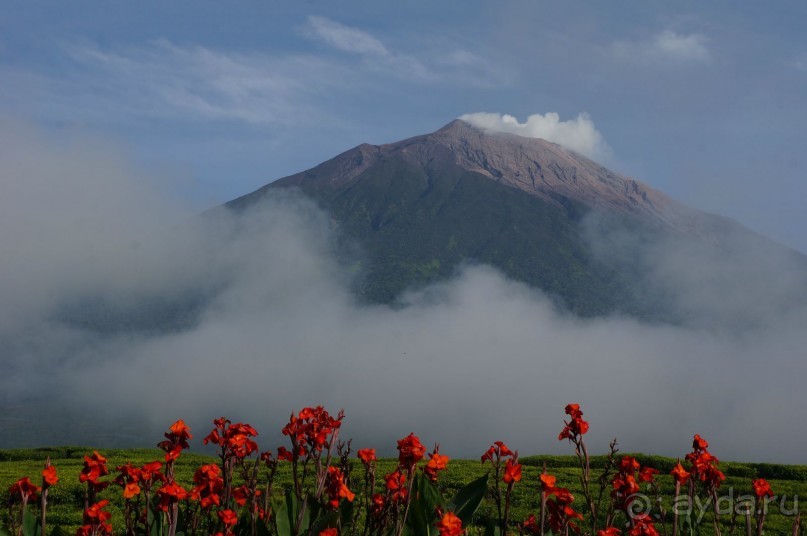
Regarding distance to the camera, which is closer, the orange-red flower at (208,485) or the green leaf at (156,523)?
the orange-red flower at (208,485)

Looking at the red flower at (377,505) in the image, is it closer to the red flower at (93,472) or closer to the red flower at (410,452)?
the red flower at (410,452)

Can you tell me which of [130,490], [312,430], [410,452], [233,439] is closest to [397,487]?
[312,430]

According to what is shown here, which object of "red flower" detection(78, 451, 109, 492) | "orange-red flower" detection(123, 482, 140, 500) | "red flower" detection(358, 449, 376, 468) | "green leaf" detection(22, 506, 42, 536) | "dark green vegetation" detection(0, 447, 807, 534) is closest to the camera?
"orange-red flower" detection(123, 482, 140, 500)

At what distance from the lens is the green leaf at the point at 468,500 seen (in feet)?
16.5

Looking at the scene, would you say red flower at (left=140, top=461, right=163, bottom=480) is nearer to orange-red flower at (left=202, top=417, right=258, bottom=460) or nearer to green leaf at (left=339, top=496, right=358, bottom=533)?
orange-red flower at (left=202, top=417, right=258, bottom=460)

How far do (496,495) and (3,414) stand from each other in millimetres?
217673

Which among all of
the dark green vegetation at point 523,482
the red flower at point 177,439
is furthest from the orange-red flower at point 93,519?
the dark green vegetation at point 523,482

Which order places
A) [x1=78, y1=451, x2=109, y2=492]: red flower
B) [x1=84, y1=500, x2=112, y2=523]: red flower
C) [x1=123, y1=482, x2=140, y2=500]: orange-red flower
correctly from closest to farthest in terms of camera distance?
[x1=84, y1=500, x2=112, y2=523]: red flower, [x1=123, y1=482, x2=140, y2=500]: orange-red flower, [x1=78, y1=451, x2=109, y2=492]: red flower

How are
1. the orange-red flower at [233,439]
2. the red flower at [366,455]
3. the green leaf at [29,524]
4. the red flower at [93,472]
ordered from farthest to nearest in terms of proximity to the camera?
the red flower at [366,455], the orange-red flower at [233,439], the green leaf at [29,524], the red flower at [93,472]

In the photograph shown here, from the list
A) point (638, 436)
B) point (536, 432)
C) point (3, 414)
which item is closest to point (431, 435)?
point (536, 432)

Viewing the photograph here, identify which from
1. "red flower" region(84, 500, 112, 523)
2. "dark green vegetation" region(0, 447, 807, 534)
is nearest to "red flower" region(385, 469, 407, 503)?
"red flower" region(84, 500, 112, 523)

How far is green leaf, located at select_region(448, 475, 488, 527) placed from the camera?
5.02 metres

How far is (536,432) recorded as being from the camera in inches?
7028

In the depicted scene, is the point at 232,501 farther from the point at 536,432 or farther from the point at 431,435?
the point at 536,432
